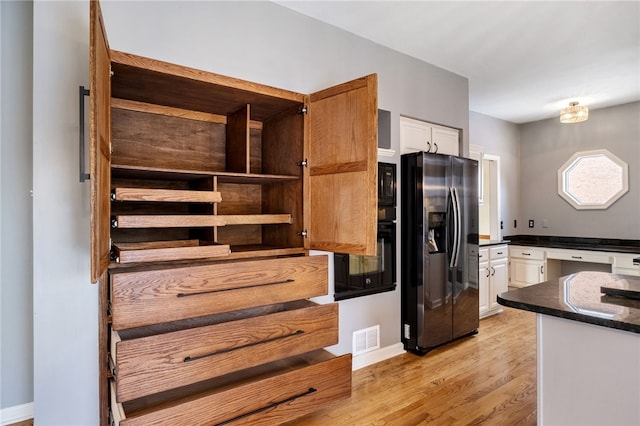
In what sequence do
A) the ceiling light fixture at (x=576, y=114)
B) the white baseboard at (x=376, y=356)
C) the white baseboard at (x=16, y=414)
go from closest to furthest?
the white baseboard at (x=16, y=414) < the white baseboard at (x=376, y=356) < the ceiling light fixture at (x=576, y=114)

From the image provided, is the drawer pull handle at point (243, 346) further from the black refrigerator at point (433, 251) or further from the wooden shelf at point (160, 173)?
the black refrigerator at point (433, 251)

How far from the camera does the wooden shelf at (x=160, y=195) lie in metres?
1.53

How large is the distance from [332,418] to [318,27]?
256cm

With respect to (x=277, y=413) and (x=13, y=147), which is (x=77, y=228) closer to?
(x=13, y=147)

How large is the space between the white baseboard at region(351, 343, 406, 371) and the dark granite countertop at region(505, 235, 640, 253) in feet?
9.82

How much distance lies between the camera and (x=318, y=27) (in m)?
2.58

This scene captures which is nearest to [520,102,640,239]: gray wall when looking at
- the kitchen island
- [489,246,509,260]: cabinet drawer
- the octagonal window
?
the octagonal window

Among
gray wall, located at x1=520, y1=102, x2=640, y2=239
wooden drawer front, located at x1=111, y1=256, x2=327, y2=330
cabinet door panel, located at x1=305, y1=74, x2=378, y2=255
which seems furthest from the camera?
gray wall, located at x1=520, y1=102, x2=640, y2=239

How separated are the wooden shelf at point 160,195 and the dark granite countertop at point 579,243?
463cm

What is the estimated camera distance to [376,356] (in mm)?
2871

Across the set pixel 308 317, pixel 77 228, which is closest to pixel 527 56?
pixel 308 317

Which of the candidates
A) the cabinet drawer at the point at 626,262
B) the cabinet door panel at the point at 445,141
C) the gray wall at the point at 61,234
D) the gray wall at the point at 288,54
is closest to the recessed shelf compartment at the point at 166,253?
the gray wall at the point at 61,234

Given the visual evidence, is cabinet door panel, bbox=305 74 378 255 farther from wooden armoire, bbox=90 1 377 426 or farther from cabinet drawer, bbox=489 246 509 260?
cabinet drawer, bbox=489 246 509 260

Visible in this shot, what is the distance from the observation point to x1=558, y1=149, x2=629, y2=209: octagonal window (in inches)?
180
